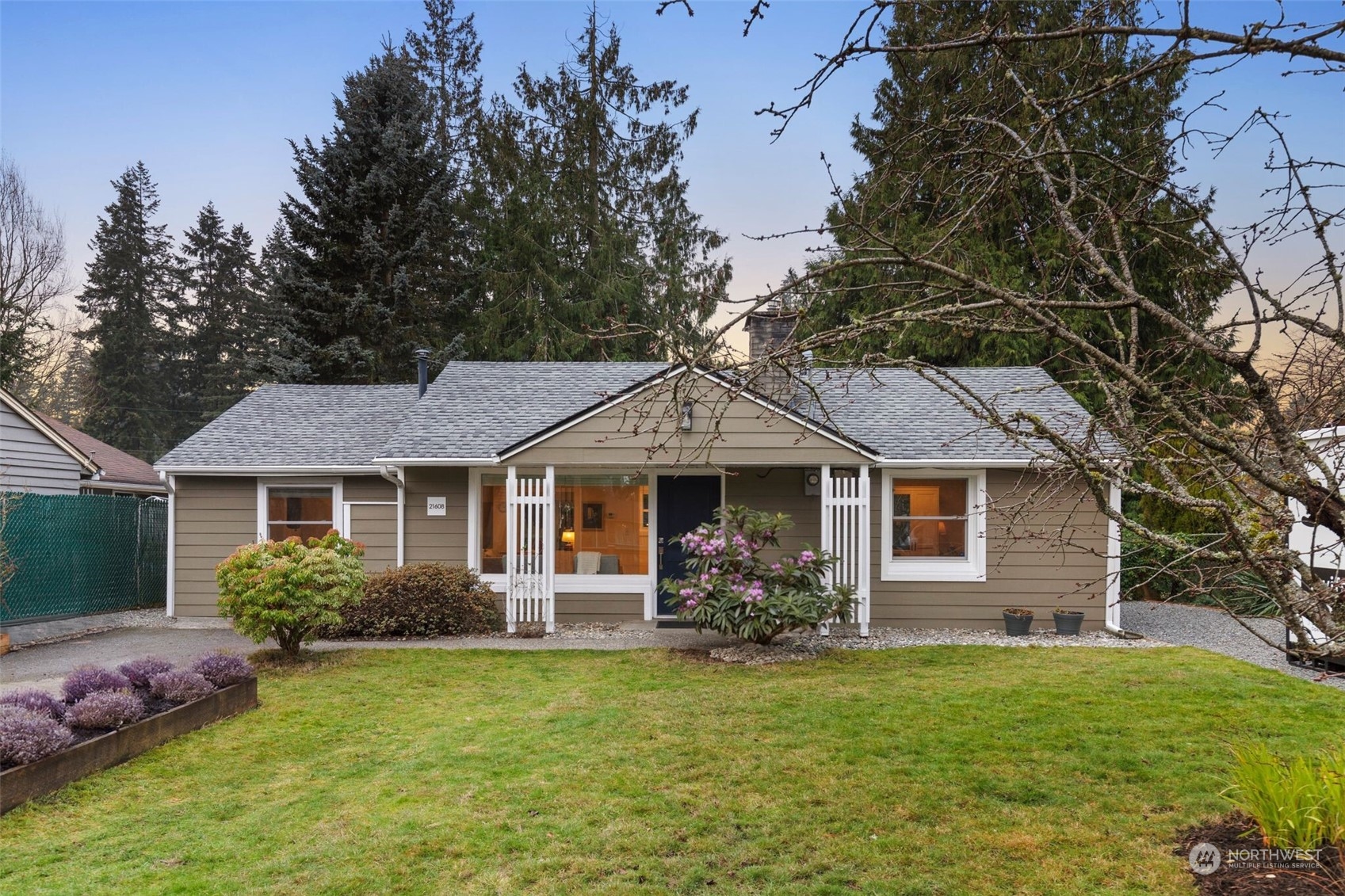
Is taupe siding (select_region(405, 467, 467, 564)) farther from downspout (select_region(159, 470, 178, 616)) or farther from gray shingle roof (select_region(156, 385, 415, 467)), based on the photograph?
downspout (select_region(159, 470, 178, 616))

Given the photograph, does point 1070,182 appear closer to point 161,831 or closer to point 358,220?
point 161,831

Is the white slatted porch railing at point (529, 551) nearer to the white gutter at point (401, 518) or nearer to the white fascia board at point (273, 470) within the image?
the white gutter at point (401, 518)

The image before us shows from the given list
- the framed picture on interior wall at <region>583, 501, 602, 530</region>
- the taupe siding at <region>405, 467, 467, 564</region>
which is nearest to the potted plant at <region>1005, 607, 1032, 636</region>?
the framed picture on interior wall at <region>583, 501, 602, 530</region>

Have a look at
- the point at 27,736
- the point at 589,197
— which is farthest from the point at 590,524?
the point at 589,197

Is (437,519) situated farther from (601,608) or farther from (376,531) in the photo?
(601,608)

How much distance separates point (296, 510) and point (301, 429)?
164 cm

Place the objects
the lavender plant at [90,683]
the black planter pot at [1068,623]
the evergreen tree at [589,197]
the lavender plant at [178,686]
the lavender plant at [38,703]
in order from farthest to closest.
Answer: the evergreen tree at [589,197] → the black planter pot at [1068,623] → the lavender plant at [178,686] → the lavender plant at [90,683] → the lavender plant at [38,703]

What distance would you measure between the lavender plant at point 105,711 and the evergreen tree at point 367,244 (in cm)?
1688

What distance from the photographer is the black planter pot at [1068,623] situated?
1012 centimetres

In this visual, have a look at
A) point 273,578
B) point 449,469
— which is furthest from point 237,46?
point 273,578

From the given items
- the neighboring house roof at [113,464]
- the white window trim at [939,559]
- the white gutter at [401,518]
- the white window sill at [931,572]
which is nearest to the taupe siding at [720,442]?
the white window trim at [939,559]

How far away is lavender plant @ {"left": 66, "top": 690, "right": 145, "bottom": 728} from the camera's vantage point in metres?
5.11

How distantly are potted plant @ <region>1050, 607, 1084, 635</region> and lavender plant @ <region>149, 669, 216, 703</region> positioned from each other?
9883 mm

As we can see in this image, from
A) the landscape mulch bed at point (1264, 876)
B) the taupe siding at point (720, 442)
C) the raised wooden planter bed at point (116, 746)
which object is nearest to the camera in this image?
the landscape mulch bed at point (1264, 876)
